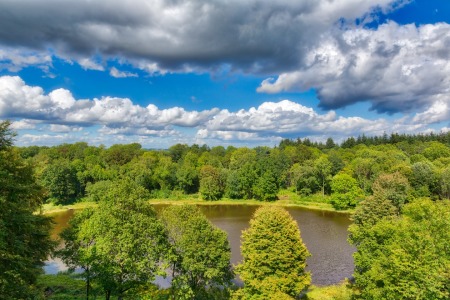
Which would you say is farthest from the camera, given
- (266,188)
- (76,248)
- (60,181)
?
(266,188)

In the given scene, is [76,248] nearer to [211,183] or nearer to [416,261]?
[416,261]

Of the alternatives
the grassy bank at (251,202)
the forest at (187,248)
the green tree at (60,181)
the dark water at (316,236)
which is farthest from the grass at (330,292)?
the green tree at (60,181)

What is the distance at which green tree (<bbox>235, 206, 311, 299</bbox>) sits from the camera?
2423 centimetres

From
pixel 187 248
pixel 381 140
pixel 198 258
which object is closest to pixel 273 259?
pixel 198 258

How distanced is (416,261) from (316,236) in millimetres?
32273

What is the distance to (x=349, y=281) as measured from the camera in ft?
109

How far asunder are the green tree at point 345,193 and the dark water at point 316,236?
3.98 meters

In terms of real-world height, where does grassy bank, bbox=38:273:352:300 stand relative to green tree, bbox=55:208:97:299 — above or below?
below

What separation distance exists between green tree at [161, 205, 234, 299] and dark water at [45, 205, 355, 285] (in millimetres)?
12241

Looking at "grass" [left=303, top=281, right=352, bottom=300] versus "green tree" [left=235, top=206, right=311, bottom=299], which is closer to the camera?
"green tree" [left=235, top=206, right=311, bottom=299]

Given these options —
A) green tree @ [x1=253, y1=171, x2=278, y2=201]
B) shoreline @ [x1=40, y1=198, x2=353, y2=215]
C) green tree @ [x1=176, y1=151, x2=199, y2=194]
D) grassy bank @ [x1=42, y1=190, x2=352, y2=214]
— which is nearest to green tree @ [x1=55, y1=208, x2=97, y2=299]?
shoreline @ [x1=40, y1=198, x2=353, y2=215]

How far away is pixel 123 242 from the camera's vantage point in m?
23.0

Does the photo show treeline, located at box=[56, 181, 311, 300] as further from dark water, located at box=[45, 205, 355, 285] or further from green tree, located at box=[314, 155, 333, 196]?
green tree, located at box=[314, 155, 333, 196]

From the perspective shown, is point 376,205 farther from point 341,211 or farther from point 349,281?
point 341,211
